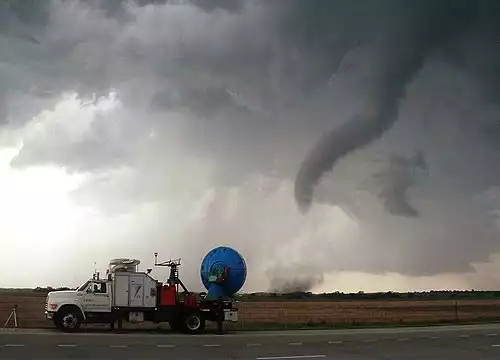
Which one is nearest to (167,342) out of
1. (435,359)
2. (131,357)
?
(131,357)

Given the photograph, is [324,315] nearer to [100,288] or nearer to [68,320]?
[100,288]

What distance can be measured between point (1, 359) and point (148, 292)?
1330 centimetres

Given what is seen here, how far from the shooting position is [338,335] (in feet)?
90.6

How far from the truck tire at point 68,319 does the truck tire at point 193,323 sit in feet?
16.2

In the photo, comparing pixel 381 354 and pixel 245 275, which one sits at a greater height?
pixel 245 275

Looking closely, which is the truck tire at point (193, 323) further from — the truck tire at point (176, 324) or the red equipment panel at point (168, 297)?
the red equipment panel at point (168, 297)

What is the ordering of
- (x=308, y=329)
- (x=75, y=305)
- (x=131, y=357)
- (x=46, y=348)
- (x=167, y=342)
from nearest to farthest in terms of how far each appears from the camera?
(x=131, y=357) < (x=46, y=348) < (x=167, y=342) < (x=75, y=305) < (x=308, y=329)

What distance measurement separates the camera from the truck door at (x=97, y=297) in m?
27.3

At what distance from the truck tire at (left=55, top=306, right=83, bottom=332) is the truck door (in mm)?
573

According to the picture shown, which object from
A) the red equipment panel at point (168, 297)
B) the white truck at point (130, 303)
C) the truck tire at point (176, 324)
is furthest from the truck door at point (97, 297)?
the truck tire at point (176, 324)

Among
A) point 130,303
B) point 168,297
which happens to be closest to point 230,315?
point 168,297

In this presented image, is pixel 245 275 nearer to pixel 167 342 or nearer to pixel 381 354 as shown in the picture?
pixel 167 342

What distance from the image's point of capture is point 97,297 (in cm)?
2761

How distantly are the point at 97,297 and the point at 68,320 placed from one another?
164 centimetres
